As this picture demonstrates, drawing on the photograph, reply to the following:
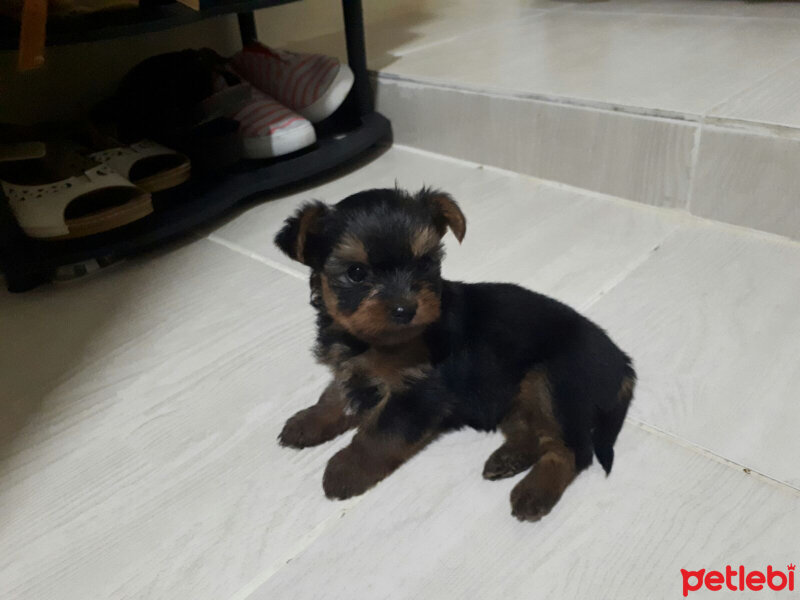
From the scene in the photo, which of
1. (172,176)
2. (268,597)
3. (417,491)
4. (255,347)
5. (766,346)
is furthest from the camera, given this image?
(172,176)

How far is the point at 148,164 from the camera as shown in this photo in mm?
1821

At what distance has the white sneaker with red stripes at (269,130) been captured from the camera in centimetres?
192

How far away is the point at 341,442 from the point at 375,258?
0.33m

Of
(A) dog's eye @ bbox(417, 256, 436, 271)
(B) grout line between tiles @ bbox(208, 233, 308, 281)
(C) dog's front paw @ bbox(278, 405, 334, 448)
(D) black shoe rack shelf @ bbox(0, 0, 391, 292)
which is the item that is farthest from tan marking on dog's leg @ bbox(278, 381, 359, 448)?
(D) black shoe rack shelf @ bbox(0, 0, 391, 292)

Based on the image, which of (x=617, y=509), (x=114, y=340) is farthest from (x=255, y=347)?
(x=617, y=509)

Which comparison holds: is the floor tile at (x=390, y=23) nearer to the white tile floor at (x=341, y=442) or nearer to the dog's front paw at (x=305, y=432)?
the white tile floor at (x=341, y=442)

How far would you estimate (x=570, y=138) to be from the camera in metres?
1.78

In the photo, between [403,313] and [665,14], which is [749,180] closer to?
[403,313]

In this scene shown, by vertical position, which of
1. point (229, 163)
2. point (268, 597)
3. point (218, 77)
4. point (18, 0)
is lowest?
point (268, 597)

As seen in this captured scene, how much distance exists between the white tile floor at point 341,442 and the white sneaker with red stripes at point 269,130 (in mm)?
496

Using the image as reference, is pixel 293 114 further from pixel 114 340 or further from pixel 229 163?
pixel 114 340

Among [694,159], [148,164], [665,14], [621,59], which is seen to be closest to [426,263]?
[694,159]

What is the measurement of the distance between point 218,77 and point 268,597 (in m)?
1.65

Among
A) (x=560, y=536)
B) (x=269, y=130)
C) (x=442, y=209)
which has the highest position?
(x=442, y=209)
